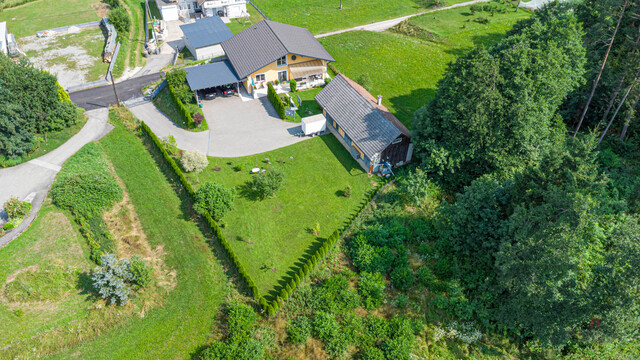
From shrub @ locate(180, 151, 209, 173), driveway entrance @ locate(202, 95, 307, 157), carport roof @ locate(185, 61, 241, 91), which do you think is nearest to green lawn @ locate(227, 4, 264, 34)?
carport roof @ locate(185, 61, 241, 91)

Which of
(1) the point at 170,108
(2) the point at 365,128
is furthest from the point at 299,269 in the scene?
(1) the point at 170,108

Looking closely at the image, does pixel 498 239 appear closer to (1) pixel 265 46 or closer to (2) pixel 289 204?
(2) pixel 289 204

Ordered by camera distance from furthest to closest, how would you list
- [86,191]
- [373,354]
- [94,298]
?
[86,191]
[94,298]
[373,354]

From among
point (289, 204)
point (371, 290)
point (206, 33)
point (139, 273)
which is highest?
point (206, 33)

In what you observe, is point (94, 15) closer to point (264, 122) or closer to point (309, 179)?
point (264, 122)

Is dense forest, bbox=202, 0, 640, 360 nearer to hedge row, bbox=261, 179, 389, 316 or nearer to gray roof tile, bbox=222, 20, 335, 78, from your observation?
hedge row, bbox=261, 179, 389, 316

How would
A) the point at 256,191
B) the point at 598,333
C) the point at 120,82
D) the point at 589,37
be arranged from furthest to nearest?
the point at 120,82
the point at 589,37
the point at 256,191
the point at 598,333

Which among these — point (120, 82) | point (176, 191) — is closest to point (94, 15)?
point (120, 82)
